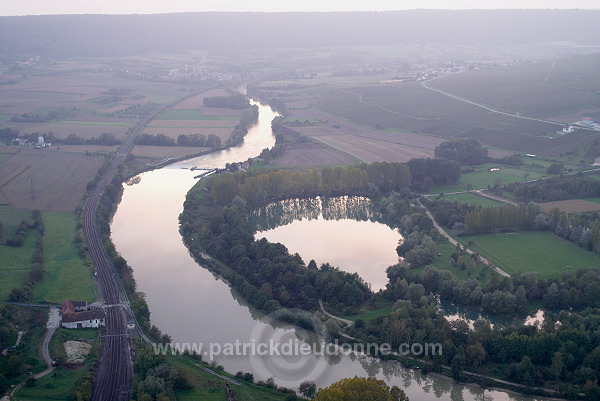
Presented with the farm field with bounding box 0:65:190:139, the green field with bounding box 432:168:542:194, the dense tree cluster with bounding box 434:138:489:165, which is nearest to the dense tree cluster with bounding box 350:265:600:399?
the green field with bounding box 432:168:542:194

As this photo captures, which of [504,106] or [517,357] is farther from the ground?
[504,106]

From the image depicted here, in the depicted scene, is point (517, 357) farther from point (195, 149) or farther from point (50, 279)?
point (195, 149)

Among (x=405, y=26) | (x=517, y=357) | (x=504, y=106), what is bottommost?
(x=517, y=357)

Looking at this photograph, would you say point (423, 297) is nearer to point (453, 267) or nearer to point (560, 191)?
point (453, 267)

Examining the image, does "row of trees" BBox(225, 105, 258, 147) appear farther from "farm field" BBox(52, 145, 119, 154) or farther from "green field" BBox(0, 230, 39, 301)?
"green field" BBox(0, 230, 39, 301)

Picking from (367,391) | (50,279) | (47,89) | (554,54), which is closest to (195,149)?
(50,279)
